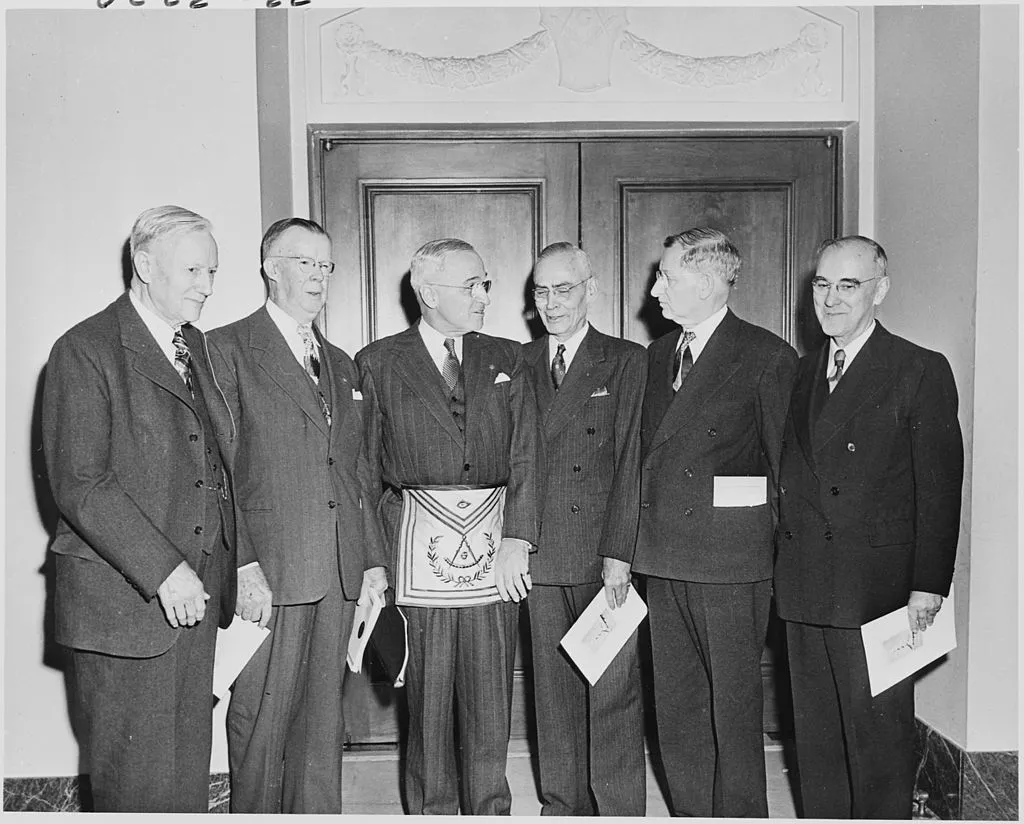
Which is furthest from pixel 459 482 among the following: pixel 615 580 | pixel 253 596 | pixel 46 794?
pixel 46 794

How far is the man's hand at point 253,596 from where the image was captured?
2516 mm

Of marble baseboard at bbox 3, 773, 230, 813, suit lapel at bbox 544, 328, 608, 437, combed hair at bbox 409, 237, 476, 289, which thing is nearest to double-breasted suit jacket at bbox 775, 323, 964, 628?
suit lapel at bbox 544, 328, 608, 437

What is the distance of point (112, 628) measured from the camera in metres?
2.23

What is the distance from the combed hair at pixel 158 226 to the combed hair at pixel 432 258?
0.64 meters

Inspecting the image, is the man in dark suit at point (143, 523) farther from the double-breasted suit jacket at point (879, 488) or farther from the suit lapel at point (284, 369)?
the double-breasted suit jacket at point (879, 488)

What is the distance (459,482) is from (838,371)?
3.62 ft

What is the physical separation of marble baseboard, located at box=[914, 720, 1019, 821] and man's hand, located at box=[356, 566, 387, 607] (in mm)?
1868

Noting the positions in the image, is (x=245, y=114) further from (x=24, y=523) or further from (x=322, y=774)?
(x=322, y=774)

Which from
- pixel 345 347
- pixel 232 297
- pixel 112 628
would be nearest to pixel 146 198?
pixel 232 297

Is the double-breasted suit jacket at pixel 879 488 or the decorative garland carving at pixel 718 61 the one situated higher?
the decorative garland carving at pixel 718 61

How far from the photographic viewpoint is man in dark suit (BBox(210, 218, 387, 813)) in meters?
2.56

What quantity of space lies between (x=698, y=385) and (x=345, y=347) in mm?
1546

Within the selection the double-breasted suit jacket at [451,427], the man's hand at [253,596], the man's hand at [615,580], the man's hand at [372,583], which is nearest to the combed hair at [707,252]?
the double-breasted suit jacket at [451,427]

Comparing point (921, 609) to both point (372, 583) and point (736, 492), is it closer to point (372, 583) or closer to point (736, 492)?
point (736, 492)
